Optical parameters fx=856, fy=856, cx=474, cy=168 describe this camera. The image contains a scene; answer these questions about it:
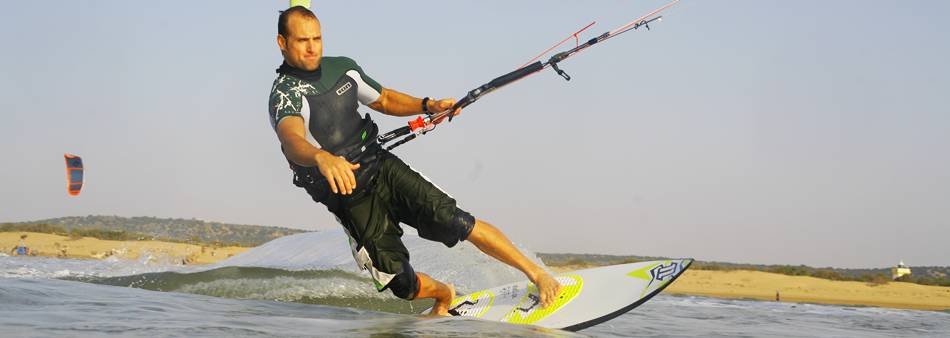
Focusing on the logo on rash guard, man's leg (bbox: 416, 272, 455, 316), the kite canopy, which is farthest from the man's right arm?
the kite canopy

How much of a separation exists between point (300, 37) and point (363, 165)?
0.86 metres

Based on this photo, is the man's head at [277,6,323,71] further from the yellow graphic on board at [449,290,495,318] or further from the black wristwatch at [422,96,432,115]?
the yellow graphic on board at [449,290,495,318]

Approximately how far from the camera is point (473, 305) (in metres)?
6.68

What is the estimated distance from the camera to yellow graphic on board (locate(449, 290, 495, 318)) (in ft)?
21.4

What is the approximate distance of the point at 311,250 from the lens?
1084 cm

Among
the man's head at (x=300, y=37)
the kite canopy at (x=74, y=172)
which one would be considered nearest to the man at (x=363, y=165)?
the man's head at (x=300, y=37)

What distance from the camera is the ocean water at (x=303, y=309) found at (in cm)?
478

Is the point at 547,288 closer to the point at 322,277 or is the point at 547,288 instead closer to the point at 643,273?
the point at 643,273

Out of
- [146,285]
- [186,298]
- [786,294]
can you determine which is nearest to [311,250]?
[146,285]

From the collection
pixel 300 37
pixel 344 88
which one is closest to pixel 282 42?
pixel 300 37

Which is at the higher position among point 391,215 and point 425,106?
point 425,106

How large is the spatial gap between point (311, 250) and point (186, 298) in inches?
148

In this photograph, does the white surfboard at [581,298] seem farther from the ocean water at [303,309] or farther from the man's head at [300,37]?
the man's head at [300,37]

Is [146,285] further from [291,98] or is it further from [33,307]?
[291,98]
